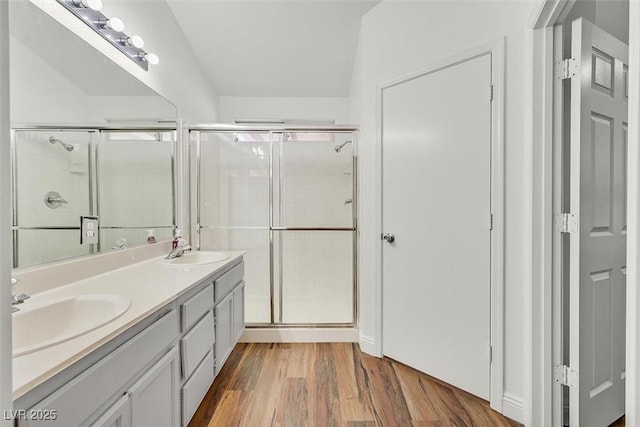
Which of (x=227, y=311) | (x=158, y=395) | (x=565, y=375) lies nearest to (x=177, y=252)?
(x=227, y=311)

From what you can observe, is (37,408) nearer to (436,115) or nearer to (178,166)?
(178,166)

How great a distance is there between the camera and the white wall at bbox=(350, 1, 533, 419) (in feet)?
5.17

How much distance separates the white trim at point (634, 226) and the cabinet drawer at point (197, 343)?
1538mm

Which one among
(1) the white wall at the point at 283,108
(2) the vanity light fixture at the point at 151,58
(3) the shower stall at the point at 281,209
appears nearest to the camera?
(2) the vanity light fixture at the point at 151,58

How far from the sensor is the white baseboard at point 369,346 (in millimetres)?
2246

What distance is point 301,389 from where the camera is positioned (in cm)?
186

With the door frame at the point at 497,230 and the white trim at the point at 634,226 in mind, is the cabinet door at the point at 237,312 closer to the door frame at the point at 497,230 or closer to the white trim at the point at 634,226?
the door frame at the point at 497,230

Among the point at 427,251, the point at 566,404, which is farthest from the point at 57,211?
the point at 566,404

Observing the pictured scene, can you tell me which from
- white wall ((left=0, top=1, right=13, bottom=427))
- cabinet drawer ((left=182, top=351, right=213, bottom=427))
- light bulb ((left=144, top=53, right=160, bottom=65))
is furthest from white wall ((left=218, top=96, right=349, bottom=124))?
white wall ((left=0, top=1, right=13, bottom=427))

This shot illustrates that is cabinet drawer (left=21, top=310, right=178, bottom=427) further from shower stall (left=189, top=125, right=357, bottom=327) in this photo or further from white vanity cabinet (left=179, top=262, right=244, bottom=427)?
shower stall (left=189, top=125, right=357, bottom=327)

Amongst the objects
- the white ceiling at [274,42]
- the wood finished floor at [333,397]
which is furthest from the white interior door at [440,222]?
the white ceiling at [274,42]

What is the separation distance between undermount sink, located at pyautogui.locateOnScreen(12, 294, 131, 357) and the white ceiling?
2.14 m

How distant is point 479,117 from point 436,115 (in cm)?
26

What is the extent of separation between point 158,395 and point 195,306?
409 mm
